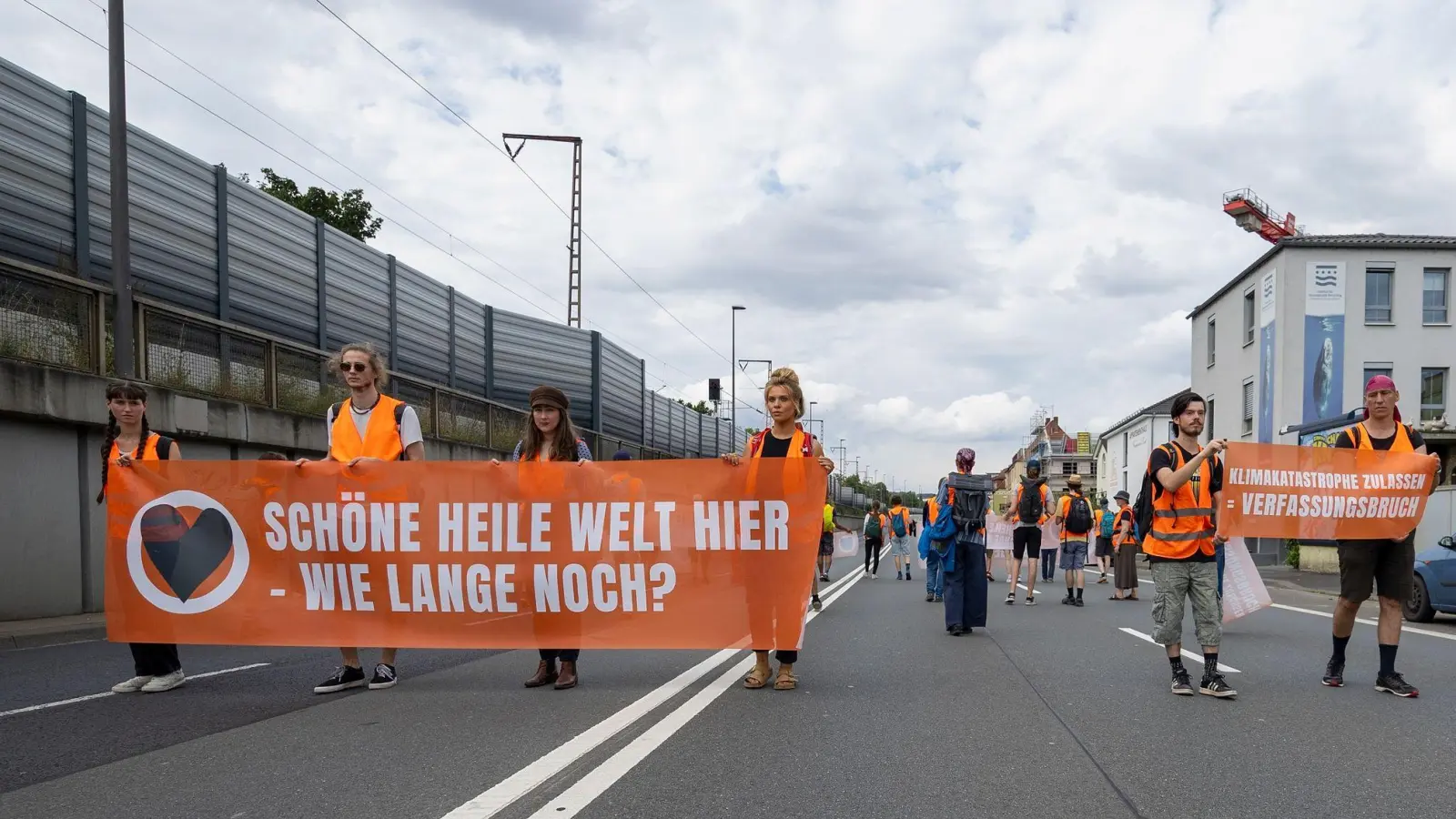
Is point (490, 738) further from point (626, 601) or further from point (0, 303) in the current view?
point (0, 303)

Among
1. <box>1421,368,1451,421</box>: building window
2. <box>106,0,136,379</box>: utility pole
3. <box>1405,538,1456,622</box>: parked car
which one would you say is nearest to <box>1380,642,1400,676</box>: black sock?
<box>1405,538,1456,622</box>: parked car

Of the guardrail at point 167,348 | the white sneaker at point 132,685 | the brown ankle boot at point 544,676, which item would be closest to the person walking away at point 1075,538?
the brown ankle boot at point 544,676

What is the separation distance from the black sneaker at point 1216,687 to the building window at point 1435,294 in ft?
120

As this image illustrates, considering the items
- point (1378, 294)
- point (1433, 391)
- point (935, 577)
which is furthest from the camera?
point (1378, 294)

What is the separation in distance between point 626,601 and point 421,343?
71.0 ft

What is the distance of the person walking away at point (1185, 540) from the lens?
256 inches

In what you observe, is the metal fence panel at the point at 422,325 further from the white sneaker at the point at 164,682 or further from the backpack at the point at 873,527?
the white sneaker at the point at 164,682

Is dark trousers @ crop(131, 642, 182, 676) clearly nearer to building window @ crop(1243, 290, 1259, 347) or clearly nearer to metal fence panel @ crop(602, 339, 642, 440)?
metal fence panel @ crop(602, 339, 642, 440)

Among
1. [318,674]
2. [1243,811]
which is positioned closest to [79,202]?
[318,674]

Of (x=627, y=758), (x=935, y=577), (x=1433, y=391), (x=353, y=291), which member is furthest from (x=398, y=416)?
(x=1433, y=391)

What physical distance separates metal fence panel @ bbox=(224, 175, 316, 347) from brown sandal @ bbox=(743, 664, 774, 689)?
50.6ft

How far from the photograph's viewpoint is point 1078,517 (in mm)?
16641

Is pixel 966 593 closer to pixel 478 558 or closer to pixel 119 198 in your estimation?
pixel 478 558

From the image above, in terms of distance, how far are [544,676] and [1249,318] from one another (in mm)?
40526
